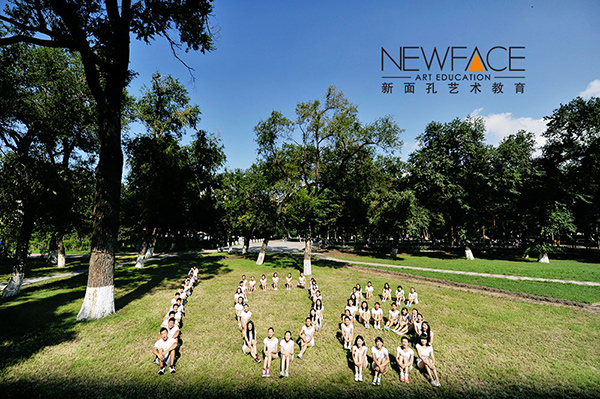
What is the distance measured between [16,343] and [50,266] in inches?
824

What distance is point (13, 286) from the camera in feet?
42.7

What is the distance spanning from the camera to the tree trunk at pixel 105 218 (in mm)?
10250

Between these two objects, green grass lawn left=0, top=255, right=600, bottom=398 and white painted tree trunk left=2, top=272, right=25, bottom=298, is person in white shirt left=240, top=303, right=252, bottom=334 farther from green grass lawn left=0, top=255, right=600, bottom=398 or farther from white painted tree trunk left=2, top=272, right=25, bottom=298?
white painted tree trunk left=2, top=272, right=25, bottom=298

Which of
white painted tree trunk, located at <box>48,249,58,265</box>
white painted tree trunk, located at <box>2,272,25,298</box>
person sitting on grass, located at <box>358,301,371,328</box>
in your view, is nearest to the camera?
person sitting on grass, located at <box>358,301,371,328</box>

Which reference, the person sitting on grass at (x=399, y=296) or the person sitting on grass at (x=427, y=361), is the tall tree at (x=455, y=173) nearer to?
Result: the person sitting on grass at (x=399, y=296)

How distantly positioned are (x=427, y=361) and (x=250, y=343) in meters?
5.47

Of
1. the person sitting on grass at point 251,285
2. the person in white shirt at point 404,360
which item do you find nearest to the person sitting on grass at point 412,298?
the person in white shirt at point 404,360

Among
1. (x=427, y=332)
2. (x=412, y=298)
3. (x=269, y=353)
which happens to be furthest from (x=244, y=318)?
(x=412, y=298)

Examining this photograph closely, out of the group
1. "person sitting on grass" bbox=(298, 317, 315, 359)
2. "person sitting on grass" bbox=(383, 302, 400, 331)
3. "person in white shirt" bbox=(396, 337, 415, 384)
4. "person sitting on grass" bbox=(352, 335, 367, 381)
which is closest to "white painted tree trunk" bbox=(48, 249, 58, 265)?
"person sitting on grass" bbox=(298, 317, 315, 359)

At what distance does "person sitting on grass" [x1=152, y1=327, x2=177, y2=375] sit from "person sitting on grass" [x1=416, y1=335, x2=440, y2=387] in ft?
24.3

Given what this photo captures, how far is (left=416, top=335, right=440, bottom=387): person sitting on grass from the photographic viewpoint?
670 cm

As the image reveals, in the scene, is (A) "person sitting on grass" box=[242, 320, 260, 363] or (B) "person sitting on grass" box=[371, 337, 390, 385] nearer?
(B) "person sitting on grass" box=[371, 337, 390, 385]

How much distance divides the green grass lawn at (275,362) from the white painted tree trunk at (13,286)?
61cm

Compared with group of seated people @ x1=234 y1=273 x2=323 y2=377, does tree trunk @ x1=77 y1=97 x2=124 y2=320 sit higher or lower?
higher
